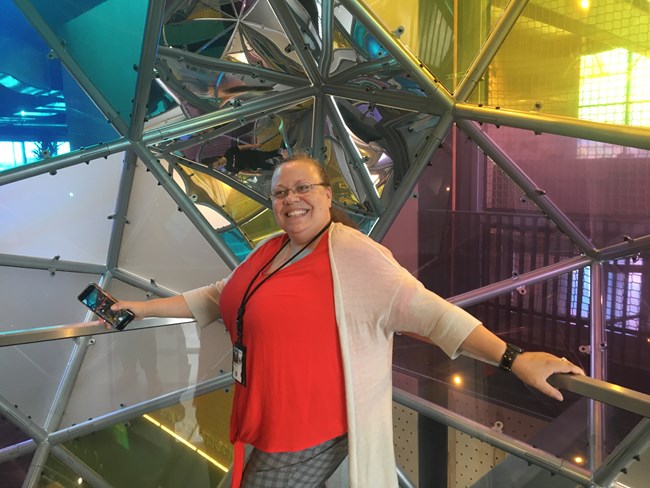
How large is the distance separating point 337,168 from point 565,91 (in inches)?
89.6

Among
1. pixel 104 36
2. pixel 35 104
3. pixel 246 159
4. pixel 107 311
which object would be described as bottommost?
pixel 107 311

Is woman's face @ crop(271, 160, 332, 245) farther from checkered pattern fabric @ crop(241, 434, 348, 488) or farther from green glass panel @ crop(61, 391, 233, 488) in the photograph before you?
green glass panel @ crop(61, 391, 233, 488)

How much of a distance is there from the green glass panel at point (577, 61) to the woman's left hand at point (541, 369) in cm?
167

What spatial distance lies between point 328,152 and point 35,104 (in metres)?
2.41

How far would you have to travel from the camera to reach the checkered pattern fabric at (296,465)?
2104 mm

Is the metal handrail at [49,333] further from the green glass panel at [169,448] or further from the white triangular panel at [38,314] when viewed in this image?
the white triangular panel at [38,314]

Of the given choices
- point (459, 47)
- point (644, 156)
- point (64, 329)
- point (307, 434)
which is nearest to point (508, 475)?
point (307, 434)

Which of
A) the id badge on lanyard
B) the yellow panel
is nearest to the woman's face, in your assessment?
the id badge on lanyard

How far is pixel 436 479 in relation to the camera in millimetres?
3320

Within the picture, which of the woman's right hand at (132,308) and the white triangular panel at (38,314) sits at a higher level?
the woman's right hand at (132,308)

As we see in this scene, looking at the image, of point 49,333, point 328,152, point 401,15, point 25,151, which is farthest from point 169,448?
point 401,15

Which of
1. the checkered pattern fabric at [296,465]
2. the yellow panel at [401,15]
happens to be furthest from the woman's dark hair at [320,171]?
the yellow panel at [401,15]

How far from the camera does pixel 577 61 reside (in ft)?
10.3

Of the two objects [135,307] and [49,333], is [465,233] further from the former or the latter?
[49,333]
